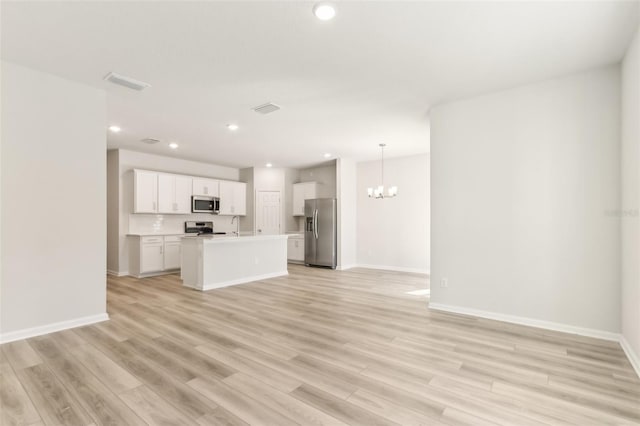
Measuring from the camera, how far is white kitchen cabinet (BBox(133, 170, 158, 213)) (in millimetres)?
6605

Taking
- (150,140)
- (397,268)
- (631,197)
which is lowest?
(397,268)

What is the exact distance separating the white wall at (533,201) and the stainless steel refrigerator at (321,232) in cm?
385

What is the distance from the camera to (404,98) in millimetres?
3939

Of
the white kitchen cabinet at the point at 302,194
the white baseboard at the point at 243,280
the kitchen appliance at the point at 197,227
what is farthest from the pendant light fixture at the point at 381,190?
the kitchen appliance at the point at 197,227

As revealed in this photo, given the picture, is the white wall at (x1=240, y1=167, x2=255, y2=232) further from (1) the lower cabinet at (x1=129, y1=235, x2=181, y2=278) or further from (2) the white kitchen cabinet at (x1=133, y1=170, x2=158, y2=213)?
(2) the white kitchen cabinet at (x1=133, y1=170, x2=158, y2=213)

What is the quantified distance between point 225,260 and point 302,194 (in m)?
3.83

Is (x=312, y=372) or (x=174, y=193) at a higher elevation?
(x=174, y=193)

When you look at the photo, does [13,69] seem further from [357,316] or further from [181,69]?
[357,316]

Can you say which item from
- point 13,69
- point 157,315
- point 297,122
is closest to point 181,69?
point 13,69

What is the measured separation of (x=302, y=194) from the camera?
9.02 m

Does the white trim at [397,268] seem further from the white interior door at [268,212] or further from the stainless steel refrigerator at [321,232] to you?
the white interior door at [268,212]

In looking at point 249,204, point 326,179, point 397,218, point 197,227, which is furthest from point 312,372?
point 249,204

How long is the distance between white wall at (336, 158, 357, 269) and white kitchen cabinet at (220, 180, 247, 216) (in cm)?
285

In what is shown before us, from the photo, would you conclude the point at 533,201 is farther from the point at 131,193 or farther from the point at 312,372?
the point at 131,193
